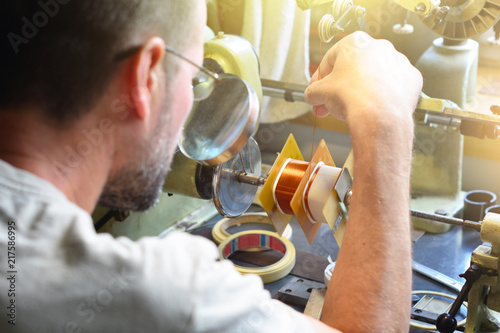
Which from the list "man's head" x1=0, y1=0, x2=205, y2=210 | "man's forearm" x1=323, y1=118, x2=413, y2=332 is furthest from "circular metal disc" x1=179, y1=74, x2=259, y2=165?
"man's head" x1=0, y1=0, x2=205, y2=210

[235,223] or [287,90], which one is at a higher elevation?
[287,90]

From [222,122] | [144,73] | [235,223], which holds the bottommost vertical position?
[235,223]

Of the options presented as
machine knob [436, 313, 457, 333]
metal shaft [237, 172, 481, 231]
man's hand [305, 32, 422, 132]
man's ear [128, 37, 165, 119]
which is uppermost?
man's ear [128, 37, 165, 119]

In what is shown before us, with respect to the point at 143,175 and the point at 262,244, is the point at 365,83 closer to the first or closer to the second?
the point at 143,175

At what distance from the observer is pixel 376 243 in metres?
0.88

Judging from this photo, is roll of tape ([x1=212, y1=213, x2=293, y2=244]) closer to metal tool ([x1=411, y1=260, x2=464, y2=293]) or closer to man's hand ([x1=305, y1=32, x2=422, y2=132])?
metal tool ([x1=411, y1=260, x2=464, y2=293])

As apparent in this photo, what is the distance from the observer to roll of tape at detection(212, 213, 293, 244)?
5.88 feet

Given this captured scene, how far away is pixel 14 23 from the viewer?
751mm

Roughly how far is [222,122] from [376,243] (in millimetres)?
461

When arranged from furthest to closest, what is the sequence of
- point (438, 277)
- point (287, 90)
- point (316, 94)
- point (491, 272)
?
point (287, 90) < point (438, 277) < point (491, 272) < point (316, 94)

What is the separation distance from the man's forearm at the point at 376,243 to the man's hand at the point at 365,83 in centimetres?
4

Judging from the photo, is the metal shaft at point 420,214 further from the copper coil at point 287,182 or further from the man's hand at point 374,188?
the man's hand at point 374,188

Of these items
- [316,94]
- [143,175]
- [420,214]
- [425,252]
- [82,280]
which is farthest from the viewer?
[425,252]

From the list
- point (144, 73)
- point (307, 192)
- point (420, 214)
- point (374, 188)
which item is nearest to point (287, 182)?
point (307, 192)
